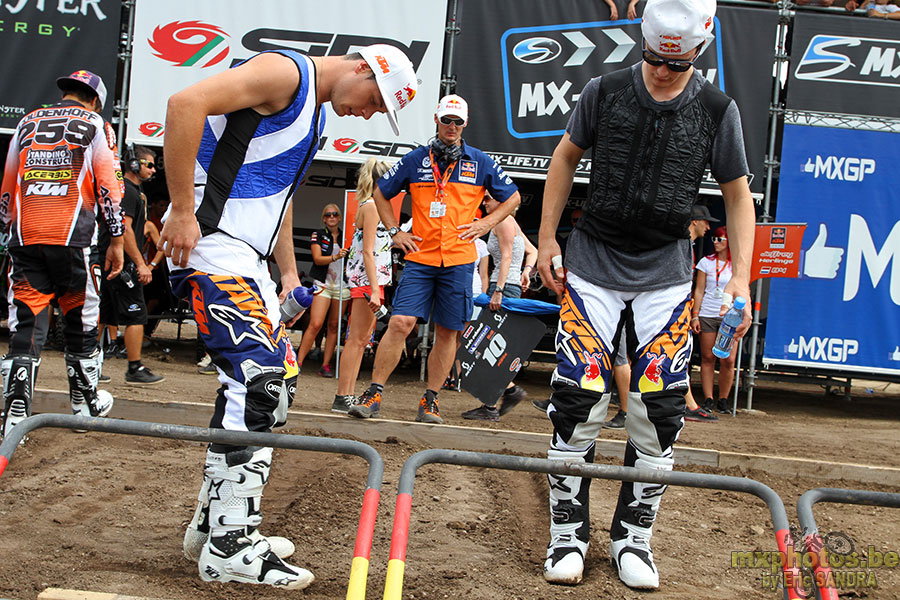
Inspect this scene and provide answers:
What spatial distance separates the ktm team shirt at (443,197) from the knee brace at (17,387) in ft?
9.01

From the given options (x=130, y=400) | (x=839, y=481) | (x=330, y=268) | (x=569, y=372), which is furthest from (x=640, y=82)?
(x=330, y=268)

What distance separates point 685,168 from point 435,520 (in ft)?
6.71

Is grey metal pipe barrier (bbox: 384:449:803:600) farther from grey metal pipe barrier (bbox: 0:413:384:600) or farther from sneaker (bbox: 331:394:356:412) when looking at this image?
sneaker (bbox: 331:394:356:412)

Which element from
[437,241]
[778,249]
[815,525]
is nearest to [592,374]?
[815,525]

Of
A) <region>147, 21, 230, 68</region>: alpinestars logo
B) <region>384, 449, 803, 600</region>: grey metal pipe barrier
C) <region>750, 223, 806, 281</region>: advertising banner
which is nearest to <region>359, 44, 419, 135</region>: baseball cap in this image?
<region>384, 449, 803, 600</region>: grey metal pipe barrier

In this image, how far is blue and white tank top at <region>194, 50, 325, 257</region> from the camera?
3.15 meters

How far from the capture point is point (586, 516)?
138 inches

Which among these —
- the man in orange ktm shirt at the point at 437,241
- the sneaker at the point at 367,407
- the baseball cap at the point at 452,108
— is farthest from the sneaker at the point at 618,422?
the baseball cap at the point at 452,108

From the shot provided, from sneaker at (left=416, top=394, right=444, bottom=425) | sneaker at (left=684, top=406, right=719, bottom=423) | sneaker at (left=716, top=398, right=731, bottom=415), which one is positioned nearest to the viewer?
sneaker at (left=416, top=394, right=444, bottom=425)

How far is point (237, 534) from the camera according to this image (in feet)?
10.2

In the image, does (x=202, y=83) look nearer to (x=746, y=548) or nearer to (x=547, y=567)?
(x=547, y=567)

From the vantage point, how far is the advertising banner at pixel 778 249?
8.81 meters

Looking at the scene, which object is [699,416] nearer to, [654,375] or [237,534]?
[654,375]

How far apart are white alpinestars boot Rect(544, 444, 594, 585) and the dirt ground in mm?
105
